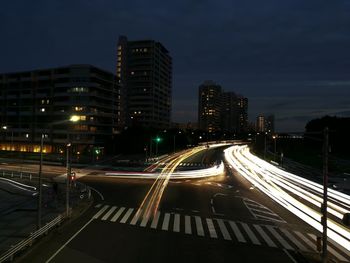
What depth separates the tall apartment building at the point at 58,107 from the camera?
11531 centimetres

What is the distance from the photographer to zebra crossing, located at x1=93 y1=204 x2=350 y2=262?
25.0m

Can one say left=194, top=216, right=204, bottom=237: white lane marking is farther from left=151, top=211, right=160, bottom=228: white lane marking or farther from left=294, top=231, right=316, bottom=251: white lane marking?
left=294, top=231, right=316, bottom=251: white lane marking

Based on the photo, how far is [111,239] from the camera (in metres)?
25.6

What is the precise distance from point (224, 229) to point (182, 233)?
359 cm

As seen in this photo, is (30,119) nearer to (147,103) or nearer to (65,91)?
(65,91)

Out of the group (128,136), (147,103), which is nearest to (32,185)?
(128,136)

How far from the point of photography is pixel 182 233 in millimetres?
27375

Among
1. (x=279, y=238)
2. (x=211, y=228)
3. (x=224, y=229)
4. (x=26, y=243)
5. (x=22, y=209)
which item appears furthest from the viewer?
(x=22, y=209)

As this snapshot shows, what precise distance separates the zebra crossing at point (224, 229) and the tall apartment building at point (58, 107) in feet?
273

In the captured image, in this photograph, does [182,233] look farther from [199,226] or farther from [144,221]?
[144,221]

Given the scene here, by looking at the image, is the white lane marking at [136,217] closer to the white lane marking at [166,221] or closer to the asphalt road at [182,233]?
the asphalt road at [182,233]

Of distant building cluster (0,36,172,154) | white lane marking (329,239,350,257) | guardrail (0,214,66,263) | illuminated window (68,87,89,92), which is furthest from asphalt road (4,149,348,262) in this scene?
illuminated window (68,87,89,92)

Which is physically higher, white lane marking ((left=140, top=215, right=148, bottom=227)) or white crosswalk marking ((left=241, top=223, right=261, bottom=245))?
white lane marking ((left=140, top=215, right=148, bottom=227))

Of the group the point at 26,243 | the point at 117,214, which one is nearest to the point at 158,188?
the point at 117,214
